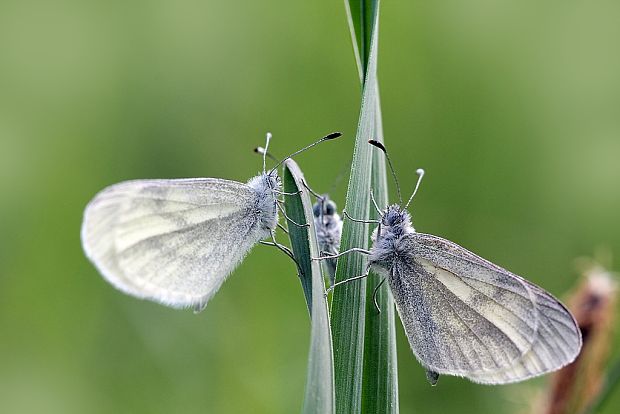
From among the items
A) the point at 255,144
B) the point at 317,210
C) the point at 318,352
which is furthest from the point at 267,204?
the point at 255,144

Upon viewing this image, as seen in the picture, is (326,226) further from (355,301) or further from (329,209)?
(355,301)

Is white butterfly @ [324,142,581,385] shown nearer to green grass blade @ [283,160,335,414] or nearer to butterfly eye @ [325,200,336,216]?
butterfly eye @ [325,200,336,216]

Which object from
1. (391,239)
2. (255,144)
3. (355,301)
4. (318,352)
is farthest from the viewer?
(255,144)

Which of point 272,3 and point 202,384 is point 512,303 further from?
point 272,3

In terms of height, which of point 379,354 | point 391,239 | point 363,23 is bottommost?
point 379,354

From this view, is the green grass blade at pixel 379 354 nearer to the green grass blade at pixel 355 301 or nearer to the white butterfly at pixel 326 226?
the green grass blade at pixel 355 301

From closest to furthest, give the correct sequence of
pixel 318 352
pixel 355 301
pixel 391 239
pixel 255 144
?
pixel 318 352 → pixel 355 301 → pixel 391 239 → pixel 255 144

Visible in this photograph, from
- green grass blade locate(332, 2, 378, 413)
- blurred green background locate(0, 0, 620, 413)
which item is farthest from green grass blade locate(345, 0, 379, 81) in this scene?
blurred green background locate(0, 0, 620, 413)

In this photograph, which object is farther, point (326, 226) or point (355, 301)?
point (326, 226)
